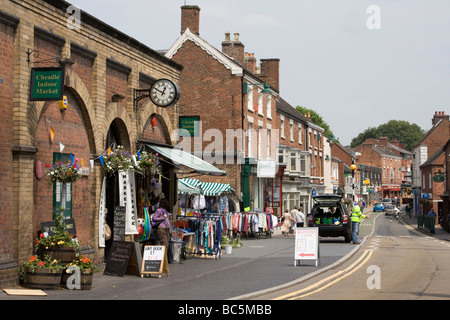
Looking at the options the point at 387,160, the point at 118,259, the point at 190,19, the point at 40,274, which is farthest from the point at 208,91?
the point at 387,160

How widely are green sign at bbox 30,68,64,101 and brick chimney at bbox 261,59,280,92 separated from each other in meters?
35.8

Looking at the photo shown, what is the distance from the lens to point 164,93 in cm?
1875

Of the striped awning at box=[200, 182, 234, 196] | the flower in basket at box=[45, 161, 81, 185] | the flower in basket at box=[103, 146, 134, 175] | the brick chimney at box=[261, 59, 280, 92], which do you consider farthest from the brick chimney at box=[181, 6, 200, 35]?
the flower in basket at box=[45, 161, 81, 185]

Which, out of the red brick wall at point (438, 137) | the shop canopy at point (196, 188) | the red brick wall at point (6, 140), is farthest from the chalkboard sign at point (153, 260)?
the red brick wall at point (438, 137)

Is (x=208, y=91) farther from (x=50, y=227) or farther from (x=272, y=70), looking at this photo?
(x=50, y=227)

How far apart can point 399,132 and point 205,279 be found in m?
136

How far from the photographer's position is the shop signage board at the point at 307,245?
1808 centimetres

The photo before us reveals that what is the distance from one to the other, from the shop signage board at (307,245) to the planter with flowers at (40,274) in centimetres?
769

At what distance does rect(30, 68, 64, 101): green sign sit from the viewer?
12534mm

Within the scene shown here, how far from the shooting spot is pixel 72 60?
1487 centimetres

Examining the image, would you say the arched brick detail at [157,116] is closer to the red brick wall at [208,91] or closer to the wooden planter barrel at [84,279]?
the wooden planter barrel at [84,279]
